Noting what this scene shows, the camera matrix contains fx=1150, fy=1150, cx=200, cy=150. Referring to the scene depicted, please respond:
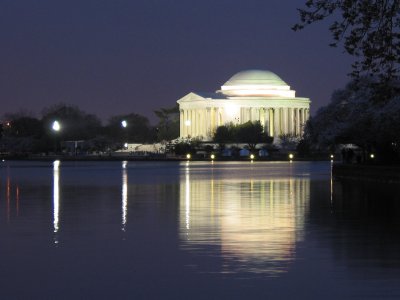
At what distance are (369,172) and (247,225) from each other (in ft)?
103

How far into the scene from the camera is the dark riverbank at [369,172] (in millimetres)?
50344

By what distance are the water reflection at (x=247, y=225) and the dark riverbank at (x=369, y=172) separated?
8.98 meters

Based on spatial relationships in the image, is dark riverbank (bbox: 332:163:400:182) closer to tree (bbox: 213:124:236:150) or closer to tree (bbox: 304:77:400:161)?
tree (bbox: 304:77:400:161)

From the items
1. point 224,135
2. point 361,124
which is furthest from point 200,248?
point 224,135

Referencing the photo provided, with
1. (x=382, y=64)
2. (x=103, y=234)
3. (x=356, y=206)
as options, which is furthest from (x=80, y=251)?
(x=356, y=206)

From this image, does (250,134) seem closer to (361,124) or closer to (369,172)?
(361,124)

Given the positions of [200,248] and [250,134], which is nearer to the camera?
[200,248]

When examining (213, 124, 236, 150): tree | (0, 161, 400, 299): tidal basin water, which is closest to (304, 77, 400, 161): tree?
(0, 161, 400, 299): tidal basin water

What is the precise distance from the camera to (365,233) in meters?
23.0

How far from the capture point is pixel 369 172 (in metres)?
55.5

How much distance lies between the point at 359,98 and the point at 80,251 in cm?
5024

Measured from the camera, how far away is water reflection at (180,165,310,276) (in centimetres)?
1831

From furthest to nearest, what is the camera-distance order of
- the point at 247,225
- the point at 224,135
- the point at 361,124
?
the point at 224,135, the point at 361,124, the point at 247,225

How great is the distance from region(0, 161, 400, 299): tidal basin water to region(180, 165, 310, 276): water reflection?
0.9 inches
